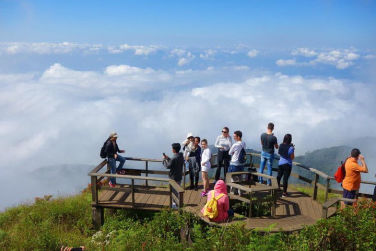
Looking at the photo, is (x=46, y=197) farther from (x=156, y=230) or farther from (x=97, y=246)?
(x=156, y=230)

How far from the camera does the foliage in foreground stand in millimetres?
5863

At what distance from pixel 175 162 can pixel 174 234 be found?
225 cm

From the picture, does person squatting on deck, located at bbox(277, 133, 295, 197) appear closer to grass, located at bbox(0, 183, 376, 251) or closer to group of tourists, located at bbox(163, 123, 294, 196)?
group of tourists, located at bbox(163, 123, 294, 196)

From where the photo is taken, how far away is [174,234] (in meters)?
7.90

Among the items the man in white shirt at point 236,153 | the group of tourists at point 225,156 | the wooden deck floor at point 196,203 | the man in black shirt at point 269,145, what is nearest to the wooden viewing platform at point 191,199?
the wooden deck floor at point 196,203

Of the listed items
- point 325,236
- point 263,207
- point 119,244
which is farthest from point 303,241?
point 119,244

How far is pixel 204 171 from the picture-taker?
10.0 metres

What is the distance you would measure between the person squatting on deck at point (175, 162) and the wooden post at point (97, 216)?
2.87m

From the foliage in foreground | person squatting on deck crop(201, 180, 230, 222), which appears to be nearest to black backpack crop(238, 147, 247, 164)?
person squatting on deck crop(201, 180, 230, 222)

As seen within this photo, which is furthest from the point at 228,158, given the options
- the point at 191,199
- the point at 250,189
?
the point at 250,189

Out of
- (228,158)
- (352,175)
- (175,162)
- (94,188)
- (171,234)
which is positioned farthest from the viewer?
(228,158)

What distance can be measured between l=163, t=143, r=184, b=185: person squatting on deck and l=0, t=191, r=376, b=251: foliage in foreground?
1.50 m

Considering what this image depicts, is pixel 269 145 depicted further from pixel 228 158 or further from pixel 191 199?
pixel 191 199

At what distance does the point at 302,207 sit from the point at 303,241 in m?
4.43
